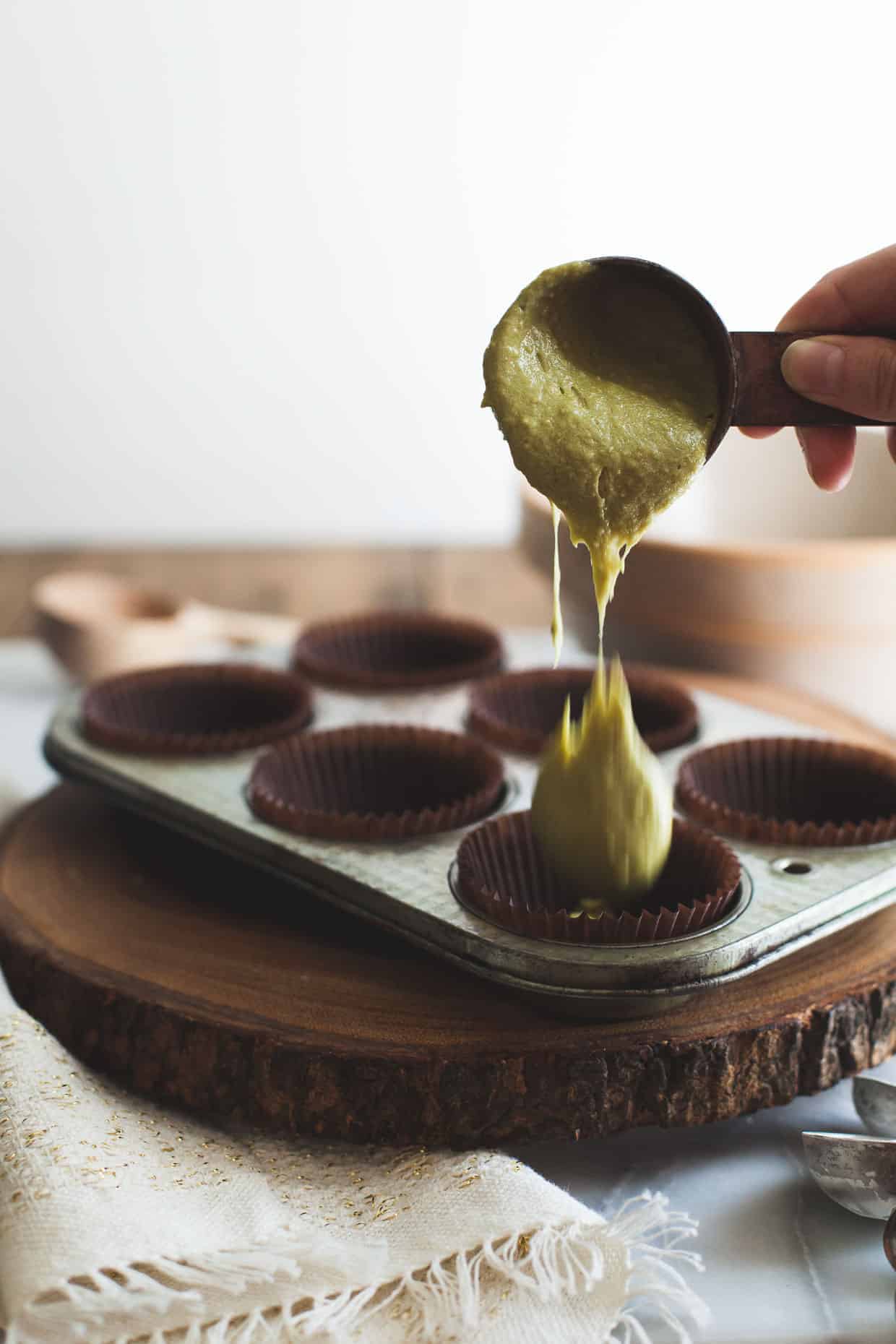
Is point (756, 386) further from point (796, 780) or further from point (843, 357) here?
point (796, 780)

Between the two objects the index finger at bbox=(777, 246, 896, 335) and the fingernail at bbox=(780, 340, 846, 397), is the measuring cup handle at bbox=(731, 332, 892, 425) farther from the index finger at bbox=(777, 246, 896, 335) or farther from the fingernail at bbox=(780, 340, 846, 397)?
the index finger at bbox=(777, 246, 896, 335)

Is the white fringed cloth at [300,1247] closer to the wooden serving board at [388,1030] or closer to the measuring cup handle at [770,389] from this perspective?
the wooden serving board at [388,1030]

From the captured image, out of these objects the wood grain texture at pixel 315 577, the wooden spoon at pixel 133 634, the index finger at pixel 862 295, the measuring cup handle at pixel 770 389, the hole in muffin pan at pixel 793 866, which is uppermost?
the index finger at pixel 862 295

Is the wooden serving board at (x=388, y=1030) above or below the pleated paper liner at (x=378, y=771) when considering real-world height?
below

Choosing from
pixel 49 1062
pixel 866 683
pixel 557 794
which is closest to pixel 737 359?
pixel 557 794

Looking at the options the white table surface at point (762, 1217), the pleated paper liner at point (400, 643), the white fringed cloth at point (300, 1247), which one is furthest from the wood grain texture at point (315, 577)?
the white fringed cloth at point (300, 1247)

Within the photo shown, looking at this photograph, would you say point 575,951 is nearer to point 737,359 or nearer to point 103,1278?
point 103,1278

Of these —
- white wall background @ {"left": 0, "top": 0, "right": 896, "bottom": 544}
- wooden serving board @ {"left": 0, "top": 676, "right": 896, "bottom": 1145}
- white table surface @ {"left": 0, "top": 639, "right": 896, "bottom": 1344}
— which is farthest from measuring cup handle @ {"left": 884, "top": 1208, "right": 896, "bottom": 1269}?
white wall background @ {"left": 0, "top": 0, "right": 896, "bottom": 544}
